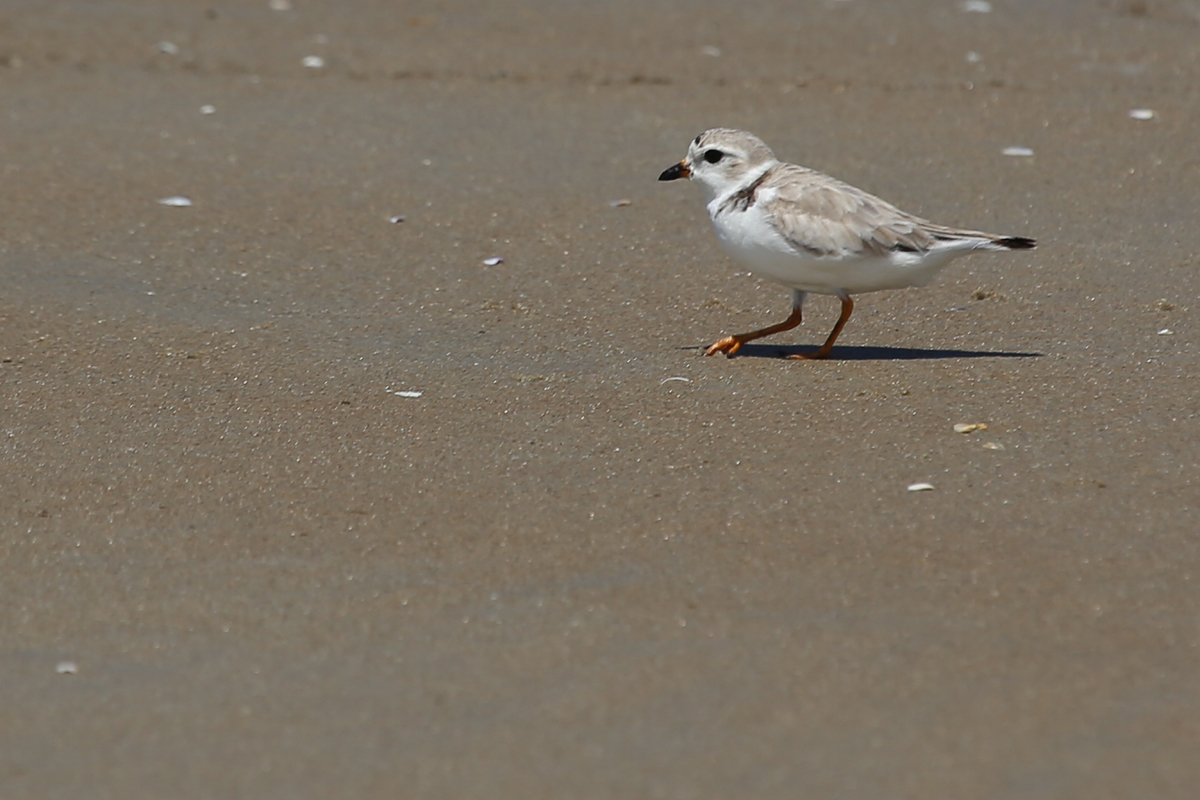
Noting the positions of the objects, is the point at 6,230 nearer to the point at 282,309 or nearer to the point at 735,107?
the point at 282,309

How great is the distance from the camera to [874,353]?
247 inches

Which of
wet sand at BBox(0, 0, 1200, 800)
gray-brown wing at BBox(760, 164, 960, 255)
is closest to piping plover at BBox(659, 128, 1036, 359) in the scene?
gray-brown wing at BBox(760, 164, 960, 255)

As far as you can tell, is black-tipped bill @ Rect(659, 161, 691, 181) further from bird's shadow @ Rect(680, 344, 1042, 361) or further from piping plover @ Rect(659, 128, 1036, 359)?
bird's shadow @ Rect(680, 344, 1042, 361)

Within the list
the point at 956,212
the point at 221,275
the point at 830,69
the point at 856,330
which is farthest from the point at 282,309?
the point at 830,69

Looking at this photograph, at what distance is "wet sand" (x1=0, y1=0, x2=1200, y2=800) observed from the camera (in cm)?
340

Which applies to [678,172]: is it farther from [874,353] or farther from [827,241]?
[874,353]

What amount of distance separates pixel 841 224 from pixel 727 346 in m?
0.64

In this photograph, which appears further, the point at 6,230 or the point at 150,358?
the point at 6,230

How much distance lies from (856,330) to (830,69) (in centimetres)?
421

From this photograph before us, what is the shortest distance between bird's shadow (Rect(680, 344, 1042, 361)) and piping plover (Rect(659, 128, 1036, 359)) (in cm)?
8

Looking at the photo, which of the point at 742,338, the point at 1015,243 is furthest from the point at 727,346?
the point at 1015,243

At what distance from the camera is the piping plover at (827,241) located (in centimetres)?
602

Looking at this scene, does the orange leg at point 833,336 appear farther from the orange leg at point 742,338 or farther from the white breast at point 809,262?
the orange leg at point 742,338

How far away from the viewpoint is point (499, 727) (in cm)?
341
